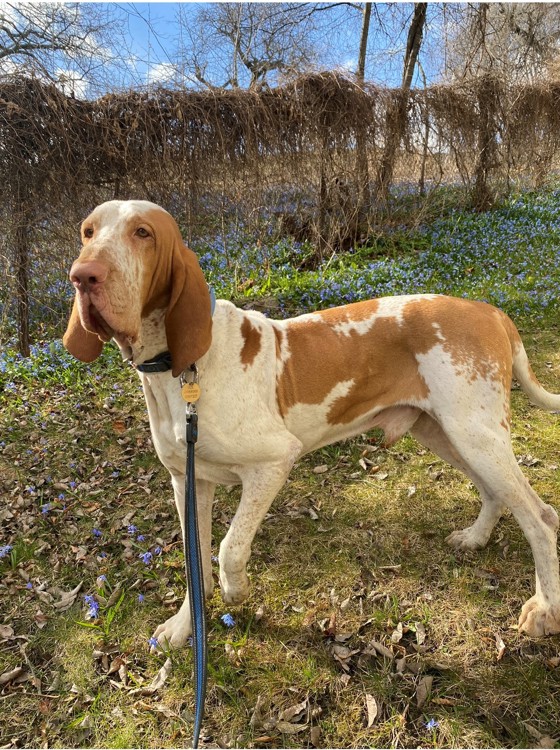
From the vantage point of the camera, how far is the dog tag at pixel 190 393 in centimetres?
199

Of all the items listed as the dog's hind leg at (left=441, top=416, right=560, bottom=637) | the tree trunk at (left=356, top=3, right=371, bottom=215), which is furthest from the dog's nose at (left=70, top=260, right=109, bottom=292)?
the tree trunk at (left=356, top=3, right=371, bottom=215)

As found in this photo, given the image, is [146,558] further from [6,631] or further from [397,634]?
[397,634]

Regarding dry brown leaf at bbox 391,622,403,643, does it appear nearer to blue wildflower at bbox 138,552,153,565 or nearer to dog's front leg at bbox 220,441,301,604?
dog's front leg at bbox 220,441,301,604

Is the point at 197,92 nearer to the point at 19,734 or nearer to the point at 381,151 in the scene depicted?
the point at 381,151

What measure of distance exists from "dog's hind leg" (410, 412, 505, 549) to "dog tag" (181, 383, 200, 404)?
1269 mm

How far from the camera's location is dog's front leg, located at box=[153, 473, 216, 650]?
8.07ft

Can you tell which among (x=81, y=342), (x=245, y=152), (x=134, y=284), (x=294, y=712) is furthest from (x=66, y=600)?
(x=245, y=152)

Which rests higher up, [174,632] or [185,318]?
[185,318]

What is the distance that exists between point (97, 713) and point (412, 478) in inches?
89.3

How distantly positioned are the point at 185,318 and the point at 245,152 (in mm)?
5060

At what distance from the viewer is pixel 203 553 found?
2559 mm

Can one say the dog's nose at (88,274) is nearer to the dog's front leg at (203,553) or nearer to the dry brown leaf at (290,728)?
the dog's front leg at (203,553)

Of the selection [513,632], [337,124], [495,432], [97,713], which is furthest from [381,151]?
[97,713]

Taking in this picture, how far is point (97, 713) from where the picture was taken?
223 centimetres
